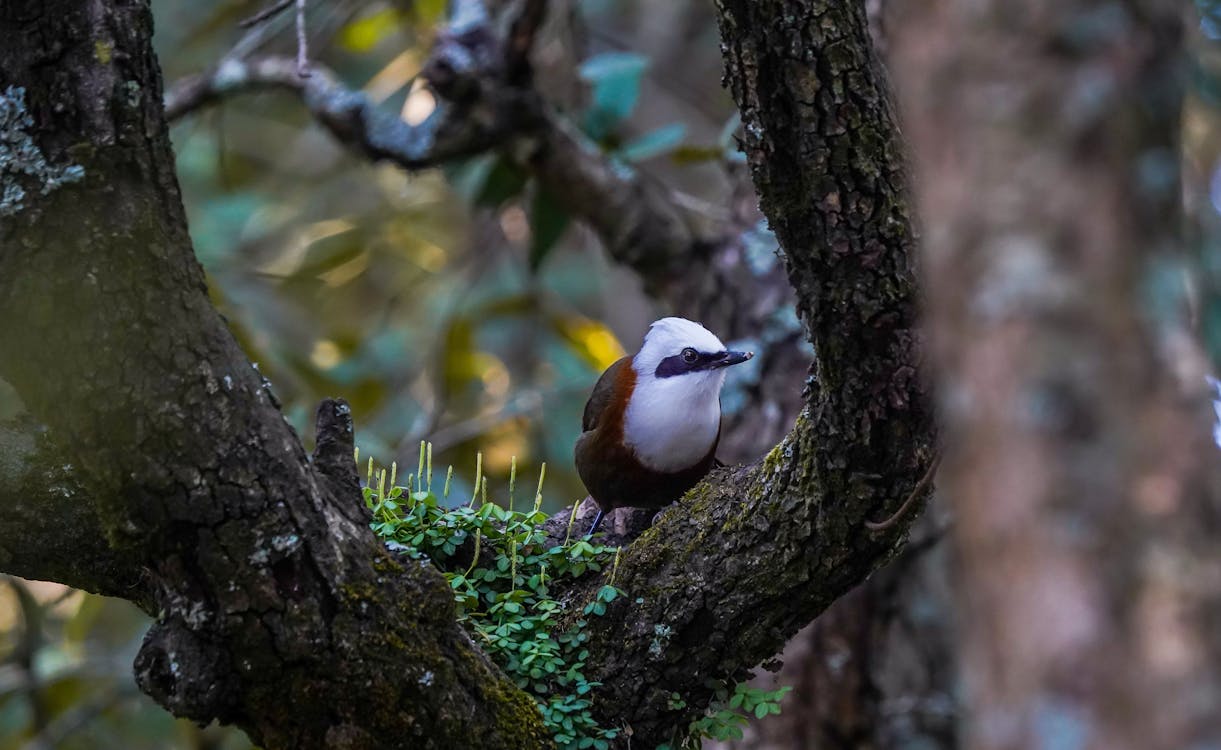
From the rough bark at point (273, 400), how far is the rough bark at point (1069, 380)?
4.40 ft

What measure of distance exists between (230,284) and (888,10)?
15.0 feet

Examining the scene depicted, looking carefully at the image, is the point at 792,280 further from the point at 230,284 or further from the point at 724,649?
the point at 230,284

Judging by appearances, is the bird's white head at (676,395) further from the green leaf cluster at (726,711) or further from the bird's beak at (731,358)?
the green leaf cluster at (726,711)

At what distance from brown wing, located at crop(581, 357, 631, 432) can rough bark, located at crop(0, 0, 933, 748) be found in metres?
1.60

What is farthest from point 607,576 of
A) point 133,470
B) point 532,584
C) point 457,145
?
point 457,145

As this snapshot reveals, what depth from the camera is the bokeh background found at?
679 centimetres

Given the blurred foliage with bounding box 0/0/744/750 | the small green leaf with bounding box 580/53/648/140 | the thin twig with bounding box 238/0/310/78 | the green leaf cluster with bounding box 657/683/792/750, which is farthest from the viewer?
the blurred foliage with bounding box 0/0/744/750

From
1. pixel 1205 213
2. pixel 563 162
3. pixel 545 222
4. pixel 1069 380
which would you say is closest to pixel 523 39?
pixel 563 162

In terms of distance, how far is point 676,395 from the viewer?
4516 mm

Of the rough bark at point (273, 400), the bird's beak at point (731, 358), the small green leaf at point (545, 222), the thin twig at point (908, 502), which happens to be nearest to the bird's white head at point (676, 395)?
the bird's beak at point (731, 358)

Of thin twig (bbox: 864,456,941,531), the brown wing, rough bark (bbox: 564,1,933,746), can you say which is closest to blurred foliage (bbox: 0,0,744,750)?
the brown wing

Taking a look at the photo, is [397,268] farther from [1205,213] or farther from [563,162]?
[1205,213]

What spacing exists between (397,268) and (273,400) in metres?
8.46

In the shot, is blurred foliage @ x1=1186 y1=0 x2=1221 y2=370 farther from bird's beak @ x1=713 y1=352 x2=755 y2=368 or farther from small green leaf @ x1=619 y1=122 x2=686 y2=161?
small green leaf @ x1=619 y1=122 x2=686 y2=161
